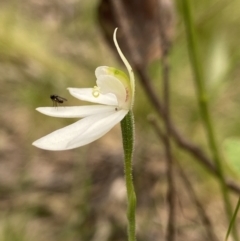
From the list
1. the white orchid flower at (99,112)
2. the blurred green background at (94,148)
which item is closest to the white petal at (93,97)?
the white orchid flower at (99,112)

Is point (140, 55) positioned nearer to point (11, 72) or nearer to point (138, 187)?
point (138, 187)

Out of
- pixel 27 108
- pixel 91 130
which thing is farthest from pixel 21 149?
pixel 91 130

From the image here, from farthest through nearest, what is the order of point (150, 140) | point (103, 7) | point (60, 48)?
1. point (60, 48)
2. point (150, 140)
3. point (103, 7)

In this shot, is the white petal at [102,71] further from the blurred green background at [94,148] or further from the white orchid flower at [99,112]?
the blurred green background at [94,148]

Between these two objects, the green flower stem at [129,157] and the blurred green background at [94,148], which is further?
the blurred green background at [94,148]

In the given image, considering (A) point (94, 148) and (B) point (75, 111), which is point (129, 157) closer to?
(B) point (75, 111)

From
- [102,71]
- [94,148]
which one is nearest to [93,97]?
[102,71]
